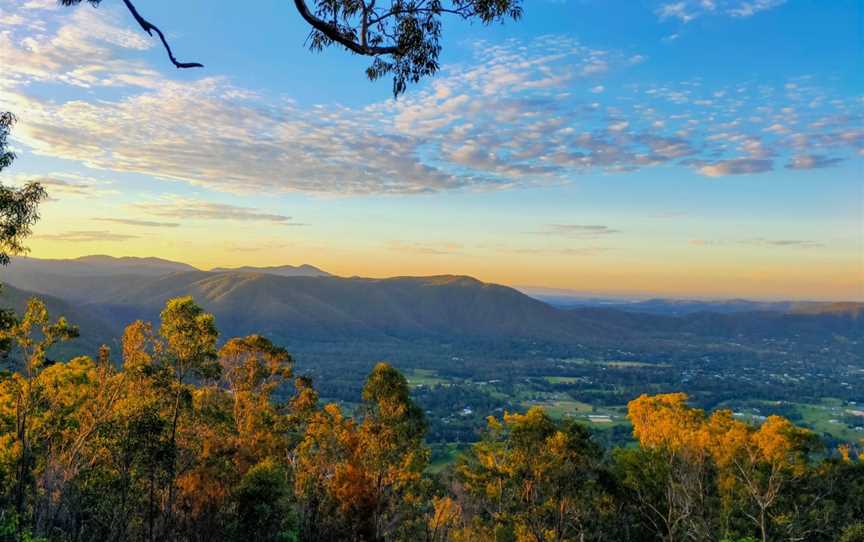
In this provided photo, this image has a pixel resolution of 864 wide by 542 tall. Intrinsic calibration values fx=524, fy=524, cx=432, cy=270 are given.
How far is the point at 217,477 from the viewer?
790 inches

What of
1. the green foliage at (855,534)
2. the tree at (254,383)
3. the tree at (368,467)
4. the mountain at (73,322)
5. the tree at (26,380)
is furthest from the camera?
the mountain at (73,322)

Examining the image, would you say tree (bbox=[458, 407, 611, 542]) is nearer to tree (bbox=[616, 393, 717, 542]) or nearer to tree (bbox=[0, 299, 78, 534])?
tree (bbox=[616, 393, 717, 542])

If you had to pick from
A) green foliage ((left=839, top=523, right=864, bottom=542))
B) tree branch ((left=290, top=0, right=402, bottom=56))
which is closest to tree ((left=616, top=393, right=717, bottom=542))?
green foliage ((left=839, top=523, right=864, bottom=542))

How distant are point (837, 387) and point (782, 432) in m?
194

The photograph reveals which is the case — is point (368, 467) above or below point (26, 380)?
below

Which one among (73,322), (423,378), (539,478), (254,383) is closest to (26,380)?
(254,383)

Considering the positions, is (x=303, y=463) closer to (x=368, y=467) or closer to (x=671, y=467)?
(x=368, y=467)

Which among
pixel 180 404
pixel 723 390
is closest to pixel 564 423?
pixel 180 404

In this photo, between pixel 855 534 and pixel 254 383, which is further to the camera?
pixel 254 383

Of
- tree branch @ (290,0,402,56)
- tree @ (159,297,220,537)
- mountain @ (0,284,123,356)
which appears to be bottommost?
mountain @ (0,284,123,356)

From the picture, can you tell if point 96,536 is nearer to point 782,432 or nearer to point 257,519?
point 257,519

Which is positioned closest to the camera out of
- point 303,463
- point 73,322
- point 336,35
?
point 336,35

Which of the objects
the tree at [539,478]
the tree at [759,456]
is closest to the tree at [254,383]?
the tree at [539,478]

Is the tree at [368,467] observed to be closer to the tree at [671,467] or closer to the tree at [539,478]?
the tree at [539,478]
